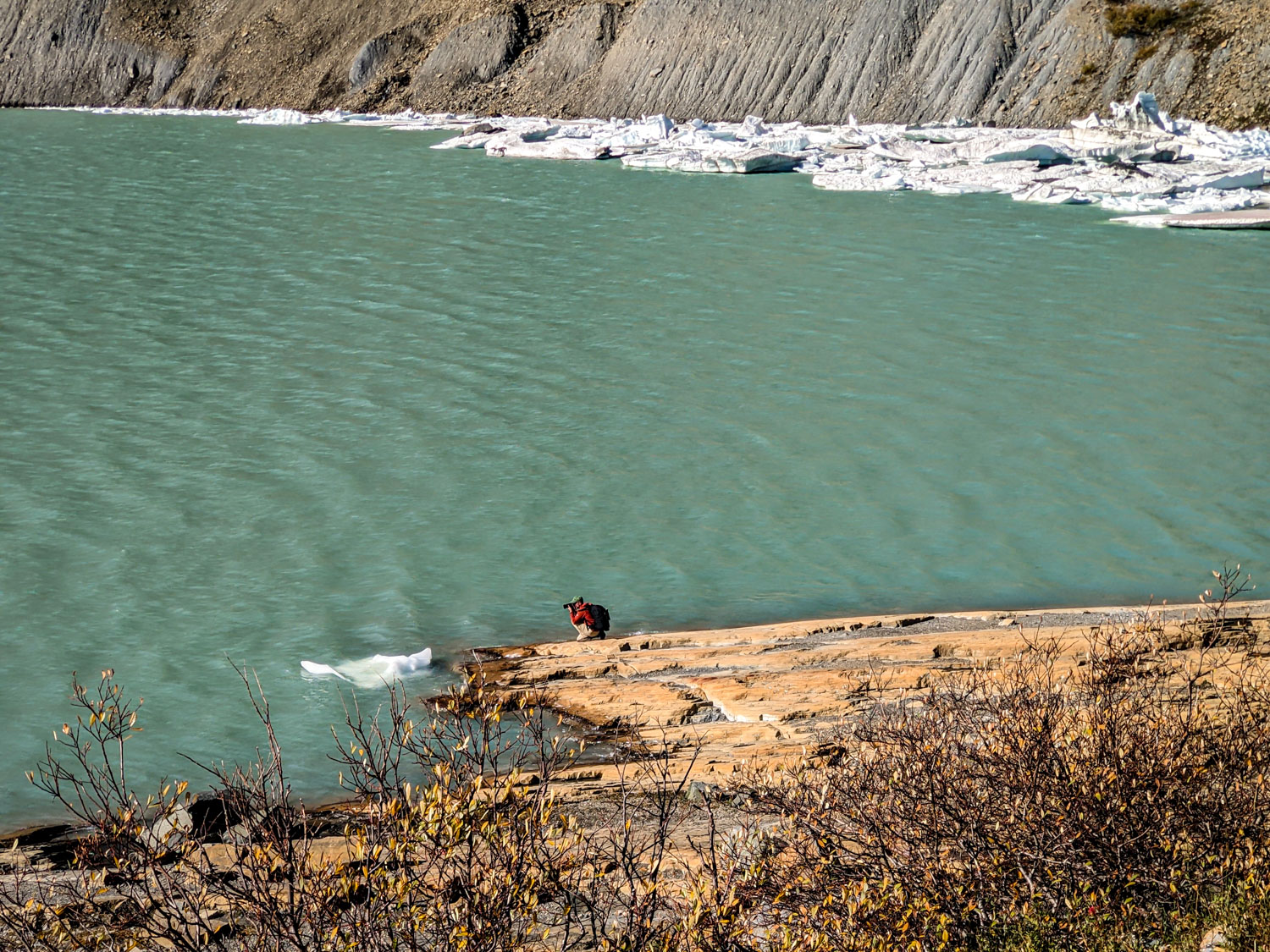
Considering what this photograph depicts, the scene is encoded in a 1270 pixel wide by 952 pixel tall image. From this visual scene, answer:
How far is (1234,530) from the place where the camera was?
45.4 ft

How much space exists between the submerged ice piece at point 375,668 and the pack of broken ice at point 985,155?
30.5 m

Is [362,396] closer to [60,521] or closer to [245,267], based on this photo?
[60,521]

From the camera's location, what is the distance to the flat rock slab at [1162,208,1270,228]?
→ 1308 inches

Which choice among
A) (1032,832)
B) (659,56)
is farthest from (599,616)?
(659,56)

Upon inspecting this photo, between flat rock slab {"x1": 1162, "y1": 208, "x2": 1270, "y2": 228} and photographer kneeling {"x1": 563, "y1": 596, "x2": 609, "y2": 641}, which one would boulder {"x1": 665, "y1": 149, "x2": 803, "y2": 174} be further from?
photographer kneeling {"x1": 563, "y1": 596, "x2": 609, "y2": 641}

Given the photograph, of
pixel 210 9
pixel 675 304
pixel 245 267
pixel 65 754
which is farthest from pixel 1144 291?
pixel 210 9

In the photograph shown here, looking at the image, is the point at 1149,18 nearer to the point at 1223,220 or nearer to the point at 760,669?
the point at 1223,220

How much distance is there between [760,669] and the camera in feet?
33.2

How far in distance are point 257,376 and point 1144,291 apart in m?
18.7

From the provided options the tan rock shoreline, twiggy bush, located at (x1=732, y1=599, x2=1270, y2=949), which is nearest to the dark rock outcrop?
the tan rock shoreline

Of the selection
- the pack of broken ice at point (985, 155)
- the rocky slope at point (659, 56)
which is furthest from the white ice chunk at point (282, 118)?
the pack of broken ice at point (985, 155)

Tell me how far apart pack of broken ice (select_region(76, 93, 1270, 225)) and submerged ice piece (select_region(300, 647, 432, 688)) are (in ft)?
100

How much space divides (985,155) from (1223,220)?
40.9ft

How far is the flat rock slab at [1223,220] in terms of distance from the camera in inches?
1308
